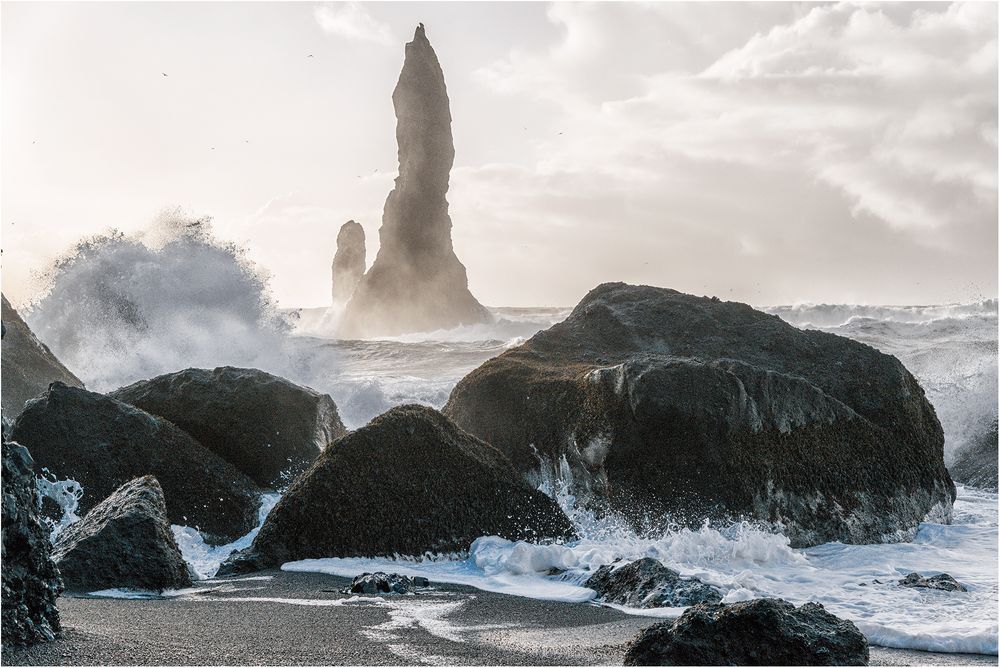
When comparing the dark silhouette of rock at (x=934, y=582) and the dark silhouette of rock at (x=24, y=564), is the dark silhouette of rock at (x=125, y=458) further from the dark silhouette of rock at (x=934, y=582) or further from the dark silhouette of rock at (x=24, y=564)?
the dark silhouette of rock at (x=934, y=582)

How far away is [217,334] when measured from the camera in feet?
A: 60.5

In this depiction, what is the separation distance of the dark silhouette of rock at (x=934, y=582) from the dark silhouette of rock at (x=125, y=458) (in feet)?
16.5

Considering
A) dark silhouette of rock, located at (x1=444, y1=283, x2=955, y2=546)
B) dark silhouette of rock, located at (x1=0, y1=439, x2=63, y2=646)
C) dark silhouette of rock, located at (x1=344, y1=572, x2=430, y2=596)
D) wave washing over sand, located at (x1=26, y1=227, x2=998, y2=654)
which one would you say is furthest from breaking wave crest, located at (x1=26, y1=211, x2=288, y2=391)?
dark silhouette of rock, located at (x1=0, y1=439, x2=63, y2=646)

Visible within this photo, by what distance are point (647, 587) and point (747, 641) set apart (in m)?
1.64

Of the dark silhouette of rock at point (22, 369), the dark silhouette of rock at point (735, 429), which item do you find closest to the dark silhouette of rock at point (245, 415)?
the dark silhouette of rock at point (735, 429)

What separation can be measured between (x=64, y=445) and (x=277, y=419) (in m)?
1.90

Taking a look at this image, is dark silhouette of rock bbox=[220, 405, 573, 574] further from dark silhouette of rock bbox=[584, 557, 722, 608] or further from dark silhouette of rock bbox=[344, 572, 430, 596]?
dark silhouette of rock bbox=[584, 557, 722, 608]

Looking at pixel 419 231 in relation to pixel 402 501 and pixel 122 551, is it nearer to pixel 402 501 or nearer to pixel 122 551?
pixel 402 501

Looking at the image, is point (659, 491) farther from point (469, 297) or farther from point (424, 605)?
point (469, 297)

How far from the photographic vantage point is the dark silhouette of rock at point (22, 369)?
10539 millimetres

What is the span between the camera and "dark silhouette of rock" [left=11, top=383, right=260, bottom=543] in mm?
7523

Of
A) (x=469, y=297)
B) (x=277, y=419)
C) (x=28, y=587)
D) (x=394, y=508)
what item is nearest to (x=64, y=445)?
(x=277, y=419)

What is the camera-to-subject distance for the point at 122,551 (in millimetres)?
5387

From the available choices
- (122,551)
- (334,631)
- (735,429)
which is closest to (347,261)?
(735,429)
